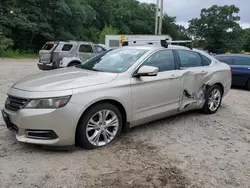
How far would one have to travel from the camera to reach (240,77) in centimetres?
984

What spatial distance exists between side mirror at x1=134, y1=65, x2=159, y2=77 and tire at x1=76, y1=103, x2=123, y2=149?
660 millimetres

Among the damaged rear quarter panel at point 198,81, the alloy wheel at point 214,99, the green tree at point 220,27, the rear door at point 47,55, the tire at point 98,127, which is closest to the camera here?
the tire at point 98,127

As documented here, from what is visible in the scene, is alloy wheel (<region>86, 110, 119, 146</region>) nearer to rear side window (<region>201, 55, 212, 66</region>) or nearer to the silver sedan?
the silver sedan

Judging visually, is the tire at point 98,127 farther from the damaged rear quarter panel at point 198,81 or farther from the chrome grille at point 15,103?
the damaged rear quarter panel at point 198,81

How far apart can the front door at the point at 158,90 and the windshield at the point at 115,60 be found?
0.79 ft

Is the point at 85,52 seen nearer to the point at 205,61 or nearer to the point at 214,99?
the point at 205,61

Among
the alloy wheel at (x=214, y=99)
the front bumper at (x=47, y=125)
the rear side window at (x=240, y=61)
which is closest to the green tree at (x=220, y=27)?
the rear side window at (x=240, y=61)

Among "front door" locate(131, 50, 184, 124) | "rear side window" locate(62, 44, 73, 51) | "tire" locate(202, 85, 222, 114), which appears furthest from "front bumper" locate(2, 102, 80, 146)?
"rear side window" locate(62, 44, 73, 51)

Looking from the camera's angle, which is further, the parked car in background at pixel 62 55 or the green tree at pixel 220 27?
the green tree at pixel 220 27

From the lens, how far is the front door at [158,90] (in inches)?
157

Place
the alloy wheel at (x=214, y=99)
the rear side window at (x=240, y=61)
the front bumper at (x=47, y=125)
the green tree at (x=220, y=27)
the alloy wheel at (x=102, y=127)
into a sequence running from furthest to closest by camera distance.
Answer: the green tree at (x=220, y=27)
the rear side window at (x=240, y=61)
the alloy wheel at (x=214, y=99)
the alloy wheel at (x=102, y=127)
the front bumper at (x=47, y=125)

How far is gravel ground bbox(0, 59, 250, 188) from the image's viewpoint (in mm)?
2877

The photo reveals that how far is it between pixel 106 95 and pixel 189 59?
7.40 feet

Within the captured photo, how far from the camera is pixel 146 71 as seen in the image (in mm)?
3852
